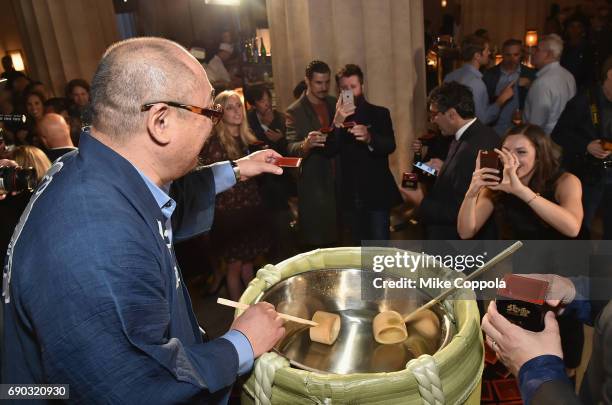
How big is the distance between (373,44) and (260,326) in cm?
414

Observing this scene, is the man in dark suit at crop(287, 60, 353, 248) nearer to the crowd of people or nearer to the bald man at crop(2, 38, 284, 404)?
the crowd of people

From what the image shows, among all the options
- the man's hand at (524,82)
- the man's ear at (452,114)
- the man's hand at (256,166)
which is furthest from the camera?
the man's hand at (524,82)

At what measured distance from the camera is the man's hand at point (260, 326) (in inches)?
48.8

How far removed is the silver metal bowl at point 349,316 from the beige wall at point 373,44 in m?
3.68

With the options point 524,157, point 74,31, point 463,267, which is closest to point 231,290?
point 463,267

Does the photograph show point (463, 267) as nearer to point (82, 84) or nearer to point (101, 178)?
point (101, 178)

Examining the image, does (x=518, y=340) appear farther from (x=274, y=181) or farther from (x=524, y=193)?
(x=274, y=181)

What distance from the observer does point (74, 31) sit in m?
7.61

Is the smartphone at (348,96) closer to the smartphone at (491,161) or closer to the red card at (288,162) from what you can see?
the smartphone at (491,161)

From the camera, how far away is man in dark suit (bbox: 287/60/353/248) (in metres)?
4.07

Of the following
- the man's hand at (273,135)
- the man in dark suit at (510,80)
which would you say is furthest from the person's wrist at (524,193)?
the man in dark suit at (510,80)

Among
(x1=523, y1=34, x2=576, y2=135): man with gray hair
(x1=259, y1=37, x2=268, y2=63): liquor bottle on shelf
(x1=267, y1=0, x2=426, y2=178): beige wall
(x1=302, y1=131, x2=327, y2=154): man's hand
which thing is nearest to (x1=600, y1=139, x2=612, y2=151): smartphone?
(x1=523, y1=34, x2=576, y2=135): man with gray hair

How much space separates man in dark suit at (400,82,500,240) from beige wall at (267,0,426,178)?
1.71m

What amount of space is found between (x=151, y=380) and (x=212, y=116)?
79cm
